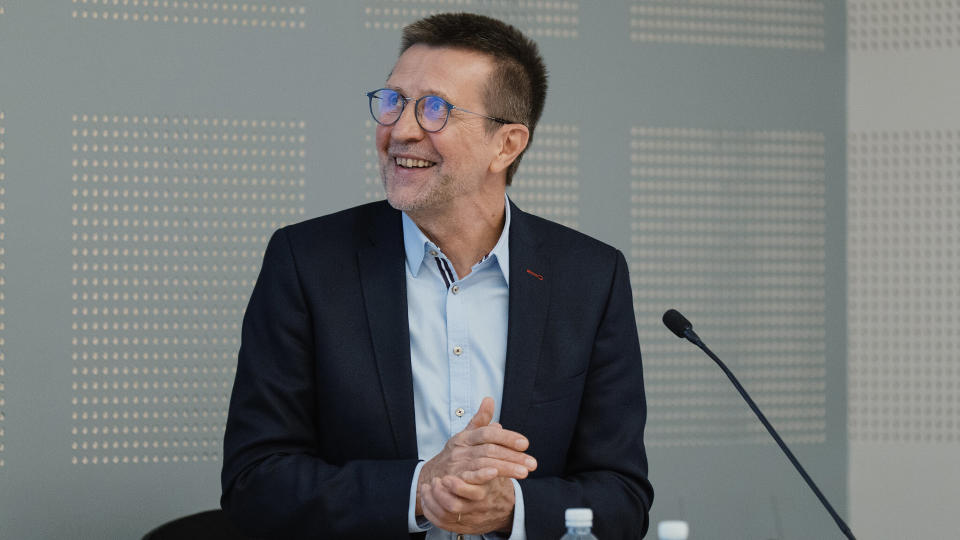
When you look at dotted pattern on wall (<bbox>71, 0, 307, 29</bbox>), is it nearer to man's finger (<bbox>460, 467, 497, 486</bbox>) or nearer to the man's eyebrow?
the man's eyebrow

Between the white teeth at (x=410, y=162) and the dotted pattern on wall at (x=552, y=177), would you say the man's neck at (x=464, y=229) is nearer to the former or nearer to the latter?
the white teeth at (x=410, y=162)

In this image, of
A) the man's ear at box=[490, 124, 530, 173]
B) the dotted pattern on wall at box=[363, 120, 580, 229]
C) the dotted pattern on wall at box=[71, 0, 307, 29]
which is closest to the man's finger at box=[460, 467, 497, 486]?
the man's ear at box=[490, 124, 530, 173]

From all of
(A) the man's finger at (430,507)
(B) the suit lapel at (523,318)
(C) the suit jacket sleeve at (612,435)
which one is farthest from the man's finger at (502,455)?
(B) the suit lapel at (523,318)

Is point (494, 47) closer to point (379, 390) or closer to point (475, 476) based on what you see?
point (379, 390)

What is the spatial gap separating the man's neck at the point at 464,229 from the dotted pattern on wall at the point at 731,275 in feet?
4.95

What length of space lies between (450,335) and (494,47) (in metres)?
0.61

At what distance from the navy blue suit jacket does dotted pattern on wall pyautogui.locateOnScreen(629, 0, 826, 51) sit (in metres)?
1.73

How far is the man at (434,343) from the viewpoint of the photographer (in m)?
1.85

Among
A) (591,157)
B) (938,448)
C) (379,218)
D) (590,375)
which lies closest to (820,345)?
(938,448)

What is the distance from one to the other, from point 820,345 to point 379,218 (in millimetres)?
2217

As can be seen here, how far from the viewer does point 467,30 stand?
2072 millimetres

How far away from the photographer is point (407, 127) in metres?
1.98

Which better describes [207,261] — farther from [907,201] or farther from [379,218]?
[907,201]

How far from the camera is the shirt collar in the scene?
6.77ft
